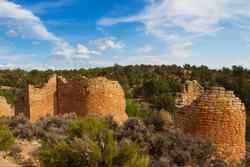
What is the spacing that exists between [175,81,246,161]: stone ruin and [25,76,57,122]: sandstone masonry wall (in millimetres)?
7747

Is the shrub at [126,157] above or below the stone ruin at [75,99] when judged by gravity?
below

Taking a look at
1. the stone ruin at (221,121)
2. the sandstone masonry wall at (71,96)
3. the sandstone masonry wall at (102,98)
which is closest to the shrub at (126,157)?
the stone ruin at (221,121)

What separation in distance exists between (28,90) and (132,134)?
7.19m

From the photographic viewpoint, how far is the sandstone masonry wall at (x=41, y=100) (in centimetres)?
1677

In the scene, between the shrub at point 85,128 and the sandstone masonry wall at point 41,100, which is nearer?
the shrub at point 85,128

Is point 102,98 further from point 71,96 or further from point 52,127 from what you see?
point 52,127

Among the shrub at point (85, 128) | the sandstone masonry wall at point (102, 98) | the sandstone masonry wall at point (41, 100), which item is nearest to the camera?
the shrub at point (85, 128)

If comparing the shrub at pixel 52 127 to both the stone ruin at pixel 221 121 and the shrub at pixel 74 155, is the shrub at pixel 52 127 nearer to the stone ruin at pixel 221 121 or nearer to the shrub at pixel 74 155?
the shrub at pixel 74 155

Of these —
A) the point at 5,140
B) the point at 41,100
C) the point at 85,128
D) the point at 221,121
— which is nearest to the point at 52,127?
the point at 5,140

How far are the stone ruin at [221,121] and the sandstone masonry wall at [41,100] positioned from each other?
7.75 m

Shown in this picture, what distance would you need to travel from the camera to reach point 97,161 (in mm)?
7625

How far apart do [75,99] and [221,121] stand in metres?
6.83

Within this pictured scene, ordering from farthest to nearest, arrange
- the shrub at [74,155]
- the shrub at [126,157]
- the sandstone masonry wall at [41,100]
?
the sandstone masonry wall at [41,100] < the shrub at [74,155] < the shrub at [126,157]

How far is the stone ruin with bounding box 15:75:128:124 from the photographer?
15.3 metres
